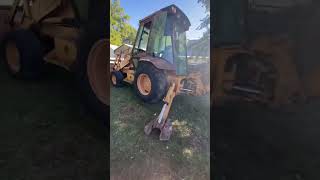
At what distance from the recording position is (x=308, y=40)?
1.52 metres

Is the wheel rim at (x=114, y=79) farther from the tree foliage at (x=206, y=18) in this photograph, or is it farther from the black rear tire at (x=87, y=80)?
the black rear tire at (x=87, y=80)

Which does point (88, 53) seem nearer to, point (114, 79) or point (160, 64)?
point (114, 79)

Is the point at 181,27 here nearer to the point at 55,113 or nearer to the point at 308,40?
the point at 308,40

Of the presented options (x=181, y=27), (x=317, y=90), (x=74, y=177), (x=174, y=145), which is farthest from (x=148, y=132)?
(x=74, y=177)

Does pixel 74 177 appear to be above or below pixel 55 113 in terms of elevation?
below

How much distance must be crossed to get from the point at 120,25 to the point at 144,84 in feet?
0.97

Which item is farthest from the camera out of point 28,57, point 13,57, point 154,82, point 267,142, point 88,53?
point 13,57

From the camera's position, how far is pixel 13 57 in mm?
3395

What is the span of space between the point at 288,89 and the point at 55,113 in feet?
6.21

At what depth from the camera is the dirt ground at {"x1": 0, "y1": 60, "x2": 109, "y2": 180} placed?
2.43 m

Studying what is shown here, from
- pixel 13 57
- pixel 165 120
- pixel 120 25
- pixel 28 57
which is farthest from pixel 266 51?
pixel 13 57

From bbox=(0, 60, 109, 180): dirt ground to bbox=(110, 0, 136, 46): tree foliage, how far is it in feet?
3.59

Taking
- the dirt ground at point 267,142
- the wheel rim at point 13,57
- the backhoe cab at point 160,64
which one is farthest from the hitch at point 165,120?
the wheel rim at point 13,57

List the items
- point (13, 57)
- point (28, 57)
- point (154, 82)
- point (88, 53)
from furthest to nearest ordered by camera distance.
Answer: point (13, 57) → point (28, 57) → point (88, 53) → point (154, 82)
